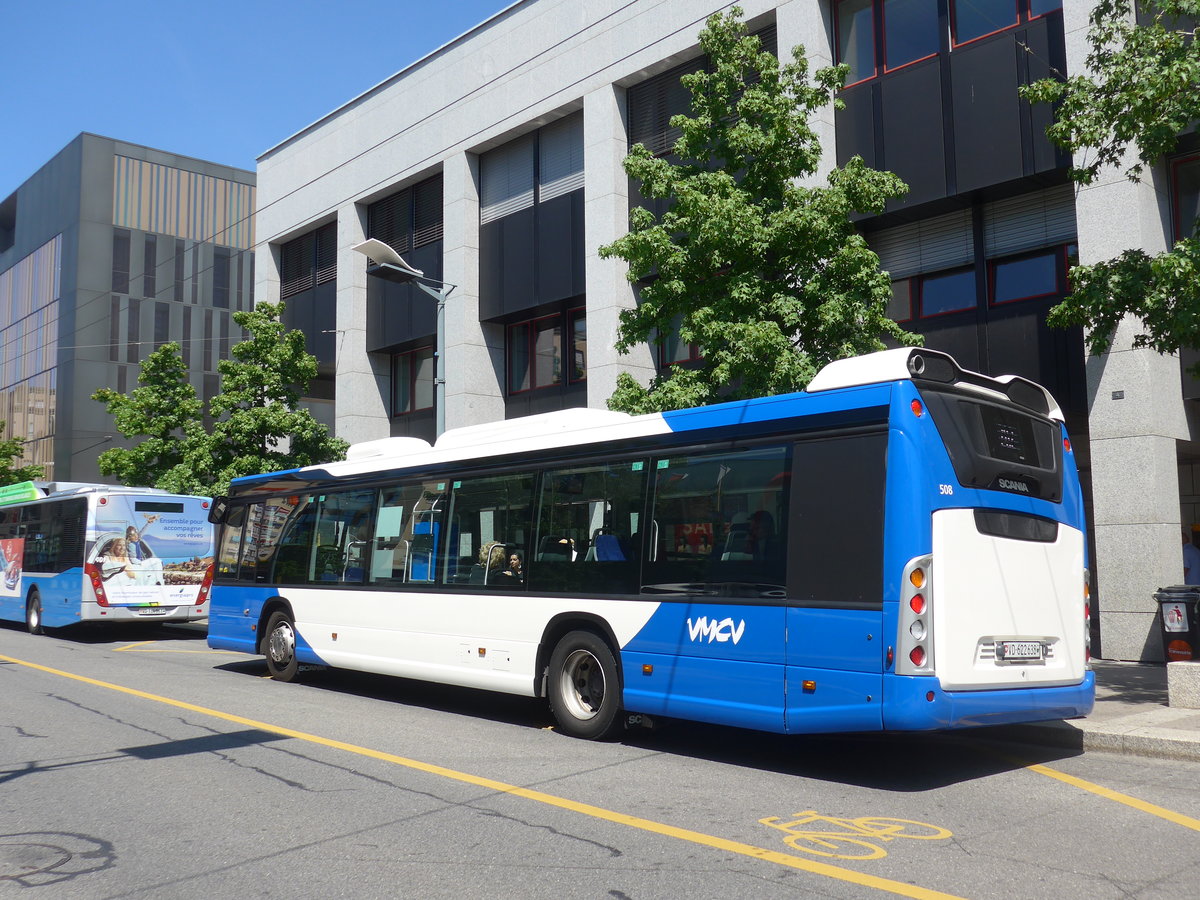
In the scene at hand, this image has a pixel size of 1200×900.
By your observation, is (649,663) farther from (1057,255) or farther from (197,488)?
(197,488)

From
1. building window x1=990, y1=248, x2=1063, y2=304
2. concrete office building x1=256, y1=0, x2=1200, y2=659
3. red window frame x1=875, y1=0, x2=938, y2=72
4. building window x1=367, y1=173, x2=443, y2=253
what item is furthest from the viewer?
building window x1=367, y1=173, x2=443, y2=253

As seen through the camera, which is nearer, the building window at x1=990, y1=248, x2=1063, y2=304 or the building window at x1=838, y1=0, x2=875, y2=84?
the building window at x1=990, y1=248, x2=1063, y2=304

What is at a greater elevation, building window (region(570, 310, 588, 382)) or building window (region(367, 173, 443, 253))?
building window (region(367, 173, 443, 253))

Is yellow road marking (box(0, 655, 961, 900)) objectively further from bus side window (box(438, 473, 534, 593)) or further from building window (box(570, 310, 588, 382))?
building window (box(570, 310, 588, 382))

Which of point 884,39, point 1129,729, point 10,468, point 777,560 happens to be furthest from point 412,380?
point 10,468

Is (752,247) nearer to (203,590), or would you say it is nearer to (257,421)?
(203,590)

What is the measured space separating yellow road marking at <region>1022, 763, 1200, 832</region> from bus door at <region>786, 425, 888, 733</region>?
1.53 metres

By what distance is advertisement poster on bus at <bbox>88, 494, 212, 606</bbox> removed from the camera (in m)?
20.3

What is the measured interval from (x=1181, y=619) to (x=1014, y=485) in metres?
5.62

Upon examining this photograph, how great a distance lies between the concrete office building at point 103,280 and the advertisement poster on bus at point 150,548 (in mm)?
34318

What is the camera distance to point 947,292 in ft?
54.4

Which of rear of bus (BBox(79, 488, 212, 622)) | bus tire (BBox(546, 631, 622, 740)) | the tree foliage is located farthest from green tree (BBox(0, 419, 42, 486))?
bus tire (BBox(546, 631, 622, 740))

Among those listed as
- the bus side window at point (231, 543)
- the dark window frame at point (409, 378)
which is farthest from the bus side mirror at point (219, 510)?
the dark window frame at point (409, 378)

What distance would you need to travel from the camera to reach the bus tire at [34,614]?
22.4 m
